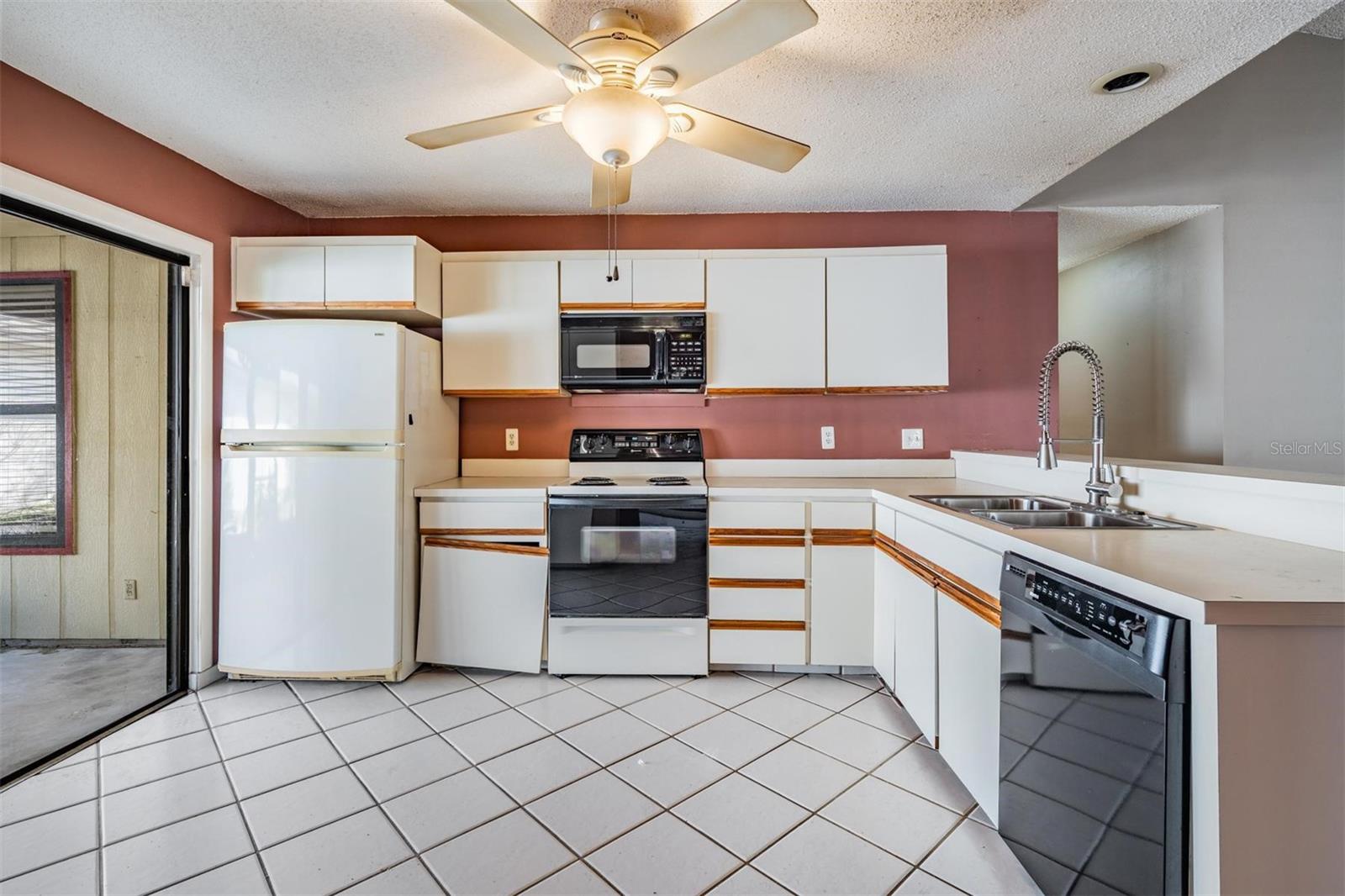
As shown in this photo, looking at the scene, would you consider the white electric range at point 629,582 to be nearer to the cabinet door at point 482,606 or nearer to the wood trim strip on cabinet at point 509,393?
the cabinet door at point 482,606

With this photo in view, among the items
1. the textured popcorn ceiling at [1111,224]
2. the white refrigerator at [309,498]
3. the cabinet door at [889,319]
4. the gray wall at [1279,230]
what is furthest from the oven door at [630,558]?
the gray wall at [1279,230]

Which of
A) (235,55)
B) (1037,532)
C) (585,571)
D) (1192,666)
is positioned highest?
(235,55)

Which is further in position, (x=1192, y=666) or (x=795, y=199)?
(x=795, y=199)

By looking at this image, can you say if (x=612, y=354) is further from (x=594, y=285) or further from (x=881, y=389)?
(x=881, y=389)

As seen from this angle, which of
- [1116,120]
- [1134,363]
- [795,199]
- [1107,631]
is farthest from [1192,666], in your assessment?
[1134,363]

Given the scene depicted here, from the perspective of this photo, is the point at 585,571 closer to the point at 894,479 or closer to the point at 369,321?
the point at 369,321

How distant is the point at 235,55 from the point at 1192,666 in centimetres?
281

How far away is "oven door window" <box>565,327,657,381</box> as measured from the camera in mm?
2791

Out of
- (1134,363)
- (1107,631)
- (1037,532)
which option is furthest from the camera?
(1134,363)

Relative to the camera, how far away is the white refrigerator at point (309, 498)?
7.82ft

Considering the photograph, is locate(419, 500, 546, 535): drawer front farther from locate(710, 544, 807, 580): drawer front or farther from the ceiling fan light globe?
the ceiling fan light globe

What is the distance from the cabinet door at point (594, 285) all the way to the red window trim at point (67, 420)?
1939mm

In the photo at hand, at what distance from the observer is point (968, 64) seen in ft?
5.94

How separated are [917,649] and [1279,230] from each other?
3331mm
